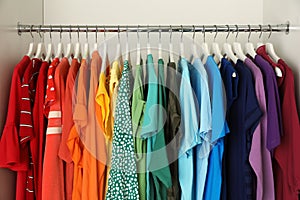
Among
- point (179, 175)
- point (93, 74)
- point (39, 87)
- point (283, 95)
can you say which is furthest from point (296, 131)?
point (39, 87)

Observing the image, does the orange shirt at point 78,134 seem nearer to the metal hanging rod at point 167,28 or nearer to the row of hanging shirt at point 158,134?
the row of hanging shirt at point 158,134

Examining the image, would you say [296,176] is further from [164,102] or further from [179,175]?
[164,102]

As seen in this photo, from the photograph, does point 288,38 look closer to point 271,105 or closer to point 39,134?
point 271,105

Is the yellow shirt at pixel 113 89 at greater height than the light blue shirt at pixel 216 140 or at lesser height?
greater

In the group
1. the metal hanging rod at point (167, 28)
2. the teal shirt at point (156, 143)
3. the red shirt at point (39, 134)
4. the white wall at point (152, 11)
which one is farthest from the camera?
the white wall at point (152, 11)

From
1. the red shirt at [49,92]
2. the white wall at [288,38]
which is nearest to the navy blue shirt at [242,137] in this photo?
the white wall at [288,38]

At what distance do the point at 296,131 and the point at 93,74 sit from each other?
0.80 metres

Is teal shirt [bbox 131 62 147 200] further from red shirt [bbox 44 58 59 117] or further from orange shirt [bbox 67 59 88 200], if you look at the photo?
red shirt [bbox 44 58 59 117]

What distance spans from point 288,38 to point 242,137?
49 cm

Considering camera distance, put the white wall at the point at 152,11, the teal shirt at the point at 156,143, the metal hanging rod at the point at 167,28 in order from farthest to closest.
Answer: the white wall at the point at 152,11 → the metal hanging rod at the point at 167,28 → the teal shirt at the point at 156,143

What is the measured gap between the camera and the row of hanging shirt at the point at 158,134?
5.84 feet

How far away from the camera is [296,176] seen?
1.76 meters

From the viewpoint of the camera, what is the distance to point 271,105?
1809mm

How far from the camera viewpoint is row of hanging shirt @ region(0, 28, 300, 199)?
1.78 meters
